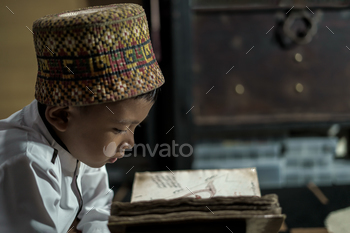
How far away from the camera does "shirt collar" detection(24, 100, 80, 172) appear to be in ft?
2.04

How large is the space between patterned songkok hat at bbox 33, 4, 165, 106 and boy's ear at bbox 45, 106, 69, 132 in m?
0.03

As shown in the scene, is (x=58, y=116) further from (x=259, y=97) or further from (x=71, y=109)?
(x=259, y=97)

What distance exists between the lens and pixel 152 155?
1.39m

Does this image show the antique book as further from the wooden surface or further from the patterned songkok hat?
the wooden surface

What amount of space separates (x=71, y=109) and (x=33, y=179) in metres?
0.12

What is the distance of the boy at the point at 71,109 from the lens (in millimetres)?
505

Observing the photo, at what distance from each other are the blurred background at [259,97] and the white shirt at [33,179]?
60 cm

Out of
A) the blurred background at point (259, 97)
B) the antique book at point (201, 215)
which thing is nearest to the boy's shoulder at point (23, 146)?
the antique book at point (201, 215)

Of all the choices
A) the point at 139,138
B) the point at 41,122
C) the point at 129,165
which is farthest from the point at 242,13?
the point at 41,122

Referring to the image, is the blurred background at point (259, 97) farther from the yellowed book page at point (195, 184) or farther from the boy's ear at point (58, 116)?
the boy's ear at point (58, 116)

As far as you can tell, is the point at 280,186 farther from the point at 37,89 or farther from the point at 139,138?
the point at 37,89

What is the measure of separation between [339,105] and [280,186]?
0.36 m

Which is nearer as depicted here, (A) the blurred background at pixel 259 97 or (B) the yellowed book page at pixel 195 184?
(B) the yellowed book page at pixel 195 184

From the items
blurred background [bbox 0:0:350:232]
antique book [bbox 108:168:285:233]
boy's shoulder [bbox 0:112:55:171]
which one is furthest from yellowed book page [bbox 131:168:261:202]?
blurred background [bbox 0:0:350:232]
